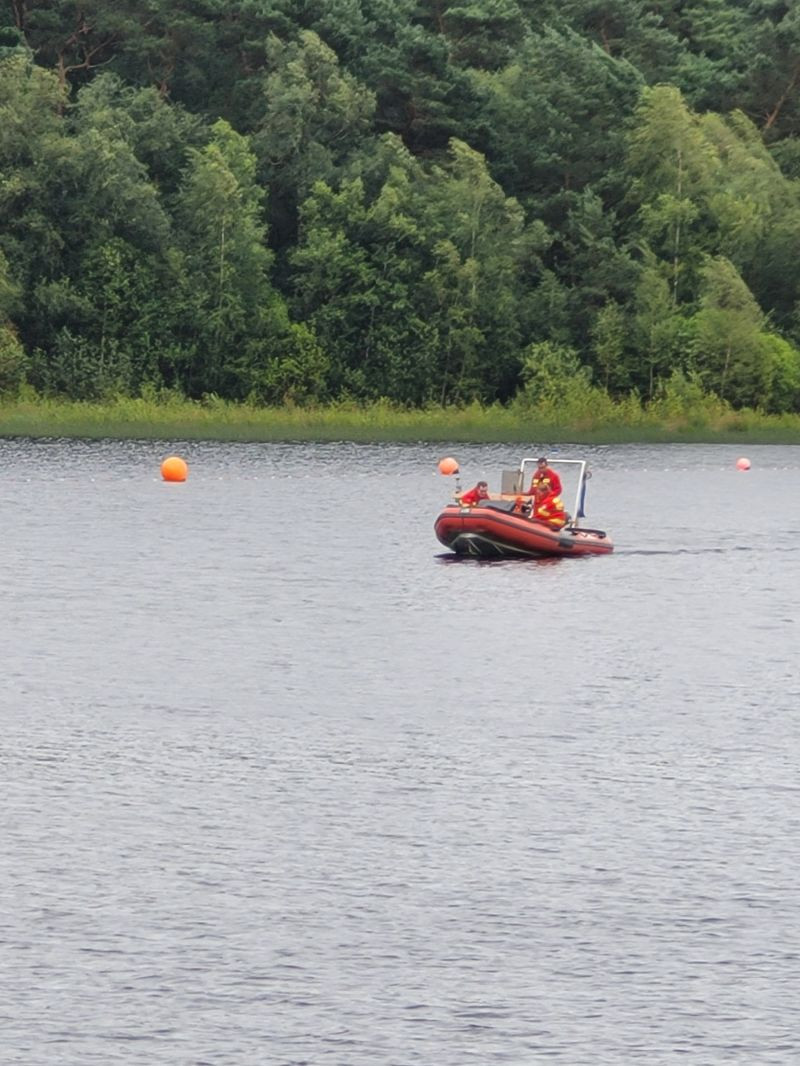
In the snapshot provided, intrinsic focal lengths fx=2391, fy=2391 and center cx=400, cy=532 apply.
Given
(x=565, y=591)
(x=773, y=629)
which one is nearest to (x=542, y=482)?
(x=565, y=591)

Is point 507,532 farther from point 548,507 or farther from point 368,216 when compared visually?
point 368,216

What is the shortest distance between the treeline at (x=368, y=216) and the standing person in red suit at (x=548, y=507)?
5008 centimetres

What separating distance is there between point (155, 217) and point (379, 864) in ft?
270

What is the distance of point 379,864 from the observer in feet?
71.8

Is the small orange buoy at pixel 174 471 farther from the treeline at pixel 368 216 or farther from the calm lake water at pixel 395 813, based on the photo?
the treeline at pixel 368 216

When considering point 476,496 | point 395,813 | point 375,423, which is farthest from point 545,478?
point 375,423

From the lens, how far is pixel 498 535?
4822cm

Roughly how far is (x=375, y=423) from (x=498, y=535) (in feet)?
165

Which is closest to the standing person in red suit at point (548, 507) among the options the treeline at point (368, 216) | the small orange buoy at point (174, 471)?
the small orange buoy at point (174, 471)

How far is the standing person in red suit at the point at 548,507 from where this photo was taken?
49.1 meters

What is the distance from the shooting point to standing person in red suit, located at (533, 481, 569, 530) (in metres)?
49.1

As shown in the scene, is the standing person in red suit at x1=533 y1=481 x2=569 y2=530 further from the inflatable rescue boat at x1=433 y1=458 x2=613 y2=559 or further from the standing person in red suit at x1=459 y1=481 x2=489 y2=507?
the standing person in red suit at x1=459 y1=481 x2=489 y2=507

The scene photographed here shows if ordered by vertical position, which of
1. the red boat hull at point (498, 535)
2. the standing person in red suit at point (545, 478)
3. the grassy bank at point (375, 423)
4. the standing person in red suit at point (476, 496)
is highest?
the standing person in red suit at point (545, 478)

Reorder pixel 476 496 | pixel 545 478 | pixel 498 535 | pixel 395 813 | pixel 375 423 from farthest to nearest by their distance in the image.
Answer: pixel 375 423 → pixel 545 478 → pixel 476 496 → pixel 498 535 → pixel 395 813
